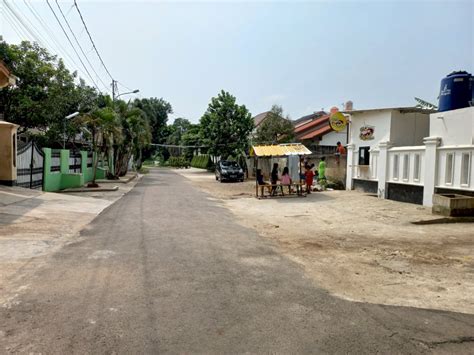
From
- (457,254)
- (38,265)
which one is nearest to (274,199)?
(457,254)

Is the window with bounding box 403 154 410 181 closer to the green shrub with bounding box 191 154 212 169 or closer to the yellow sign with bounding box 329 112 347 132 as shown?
the yellow sign with bounding box 329 112 347 132

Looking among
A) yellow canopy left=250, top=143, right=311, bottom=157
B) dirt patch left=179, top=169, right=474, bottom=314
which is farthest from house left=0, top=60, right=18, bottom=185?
yellow canopy left=250, top=143, right=311, bottom=157

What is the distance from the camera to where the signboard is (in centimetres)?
1889

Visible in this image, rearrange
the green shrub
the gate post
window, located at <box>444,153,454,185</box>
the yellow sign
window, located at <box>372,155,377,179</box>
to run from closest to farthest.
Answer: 1. window, located at <box>444,153,454,185</box>
2. window, located at <box>372,155,377,179</box>
3. the gate post
4. the yellow sign
5. the green shrub

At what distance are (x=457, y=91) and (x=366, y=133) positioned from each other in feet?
17.0

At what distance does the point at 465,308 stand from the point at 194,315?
3297 mm

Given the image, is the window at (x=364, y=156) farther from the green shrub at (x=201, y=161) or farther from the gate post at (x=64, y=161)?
the green shrub at (x=201, y=161)

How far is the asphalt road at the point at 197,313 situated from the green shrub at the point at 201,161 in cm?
4903

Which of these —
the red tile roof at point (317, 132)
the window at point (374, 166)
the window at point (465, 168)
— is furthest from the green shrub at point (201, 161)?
the window at point (465, 168)

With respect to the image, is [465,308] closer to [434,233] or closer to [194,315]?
[194,315]

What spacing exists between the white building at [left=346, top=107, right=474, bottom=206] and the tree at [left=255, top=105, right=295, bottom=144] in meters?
12.6

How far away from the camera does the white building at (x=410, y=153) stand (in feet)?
41.0

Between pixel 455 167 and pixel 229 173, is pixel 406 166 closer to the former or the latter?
pixel 455 167

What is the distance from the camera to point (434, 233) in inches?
380
